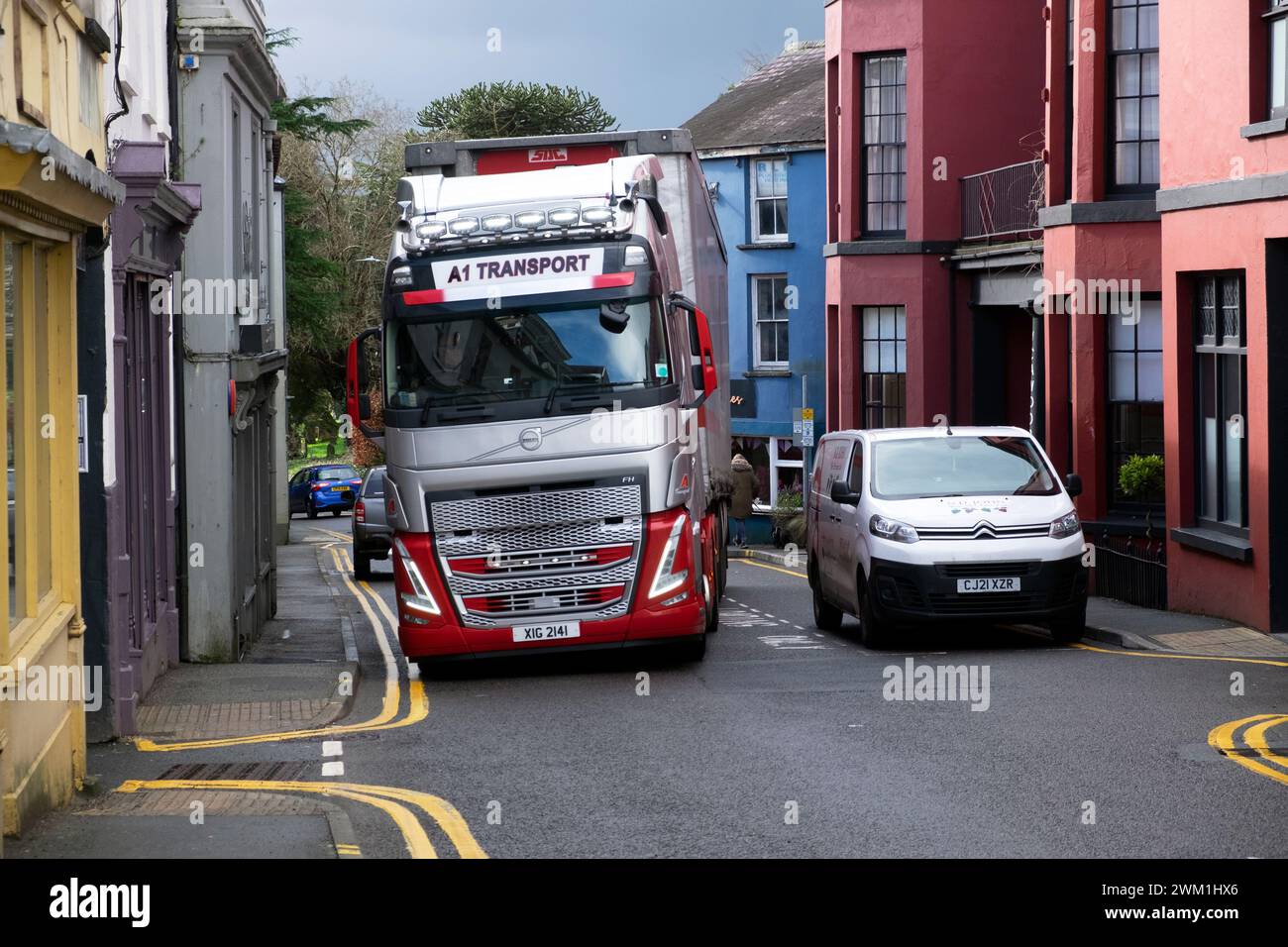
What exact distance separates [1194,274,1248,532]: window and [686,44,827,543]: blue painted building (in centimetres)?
2223

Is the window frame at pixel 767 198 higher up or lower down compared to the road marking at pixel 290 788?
higher up

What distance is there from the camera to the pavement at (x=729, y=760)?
325 inches

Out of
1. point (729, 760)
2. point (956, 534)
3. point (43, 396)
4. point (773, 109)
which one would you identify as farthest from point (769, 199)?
point (43, 396)

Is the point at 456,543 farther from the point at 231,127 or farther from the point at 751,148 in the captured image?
the point at 751,148

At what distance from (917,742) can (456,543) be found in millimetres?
4853

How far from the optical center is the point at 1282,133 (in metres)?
16.0

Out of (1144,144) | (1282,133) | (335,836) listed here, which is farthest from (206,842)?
(1144,144)

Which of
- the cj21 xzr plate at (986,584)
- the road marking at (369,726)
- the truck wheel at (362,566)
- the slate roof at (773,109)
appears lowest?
the truck wheel at (362,566)

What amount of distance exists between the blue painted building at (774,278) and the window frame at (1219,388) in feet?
72.5

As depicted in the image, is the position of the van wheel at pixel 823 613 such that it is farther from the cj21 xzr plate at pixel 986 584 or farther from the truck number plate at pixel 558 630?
the truck number plate at pixel 558 630

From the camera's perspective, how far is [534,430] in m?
14.2

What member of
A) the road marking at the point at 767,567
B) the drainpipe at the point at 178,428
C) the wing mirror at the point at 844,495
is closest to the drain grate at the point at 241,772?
the drainpipe at the point at 178,428

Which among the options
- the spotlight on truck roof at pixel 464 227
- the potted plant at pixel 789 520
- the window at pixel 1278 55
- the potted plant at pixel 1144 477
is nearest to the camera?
the spotlight on truck roof at pixel 464 227

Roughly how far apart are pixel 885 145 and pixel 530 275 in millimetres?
17752
